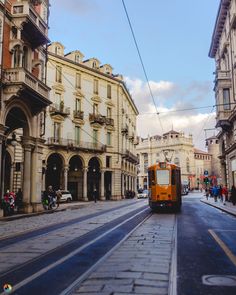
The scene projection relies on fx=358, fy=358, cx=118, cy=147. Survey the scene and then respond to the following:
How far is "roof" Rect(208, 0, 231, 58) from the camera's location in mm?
34434

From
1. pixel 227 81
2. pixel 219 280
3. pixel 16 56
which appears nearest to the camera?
pixel 219 280

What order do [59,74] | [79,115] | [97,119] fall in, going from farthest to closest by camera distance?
[97,119] → [79,115] → [59,74]

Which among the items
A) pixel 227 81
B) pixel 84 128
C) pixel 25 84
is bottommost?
pixel 25 84

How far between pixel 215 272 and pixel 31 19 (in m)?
19.6

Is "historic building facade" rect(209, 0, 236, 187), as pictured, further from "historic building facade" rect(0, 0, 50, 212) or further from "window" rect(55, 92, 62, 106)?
"window" rect(55, 92, 62, 106)

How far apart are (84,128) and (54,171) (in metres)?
7.33

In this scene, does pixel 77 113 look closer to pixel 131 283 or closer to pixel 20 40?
pixel 20 40

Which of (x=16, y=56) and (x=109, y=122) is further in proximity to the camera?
(x=109, y=122)

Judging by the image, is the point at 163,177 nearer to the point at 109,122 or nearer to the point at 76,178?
the point at 76,178

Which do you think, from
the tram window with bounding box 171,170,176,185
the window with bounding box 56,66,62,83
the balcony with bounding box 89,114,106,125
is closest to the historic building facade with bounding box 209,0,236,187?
the tram window with bounding box 171,170,176,185

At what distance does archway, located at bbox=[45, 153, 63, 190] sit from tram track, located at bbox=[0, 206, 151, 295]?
34.7 metres

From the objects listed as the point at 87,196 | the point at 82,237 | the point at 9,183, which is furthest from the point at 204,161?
the point at 82,237

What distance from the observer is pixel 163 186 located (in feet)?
73.9

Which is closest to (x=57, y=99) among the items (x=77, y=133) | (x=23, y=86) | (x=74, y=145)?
(x=77, y=133)
